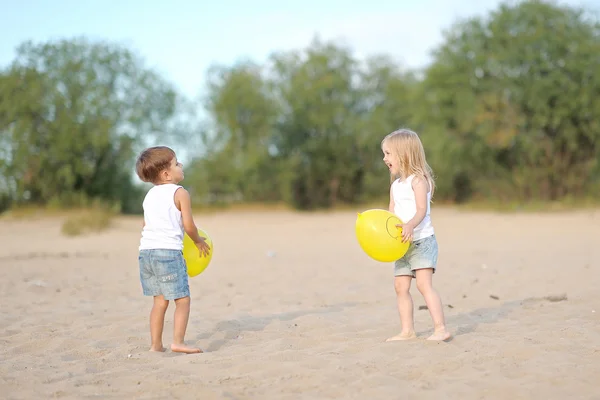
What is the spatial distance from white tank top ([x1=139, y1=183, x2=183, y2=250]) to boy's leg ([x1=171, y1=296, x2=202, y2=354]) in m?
0.39

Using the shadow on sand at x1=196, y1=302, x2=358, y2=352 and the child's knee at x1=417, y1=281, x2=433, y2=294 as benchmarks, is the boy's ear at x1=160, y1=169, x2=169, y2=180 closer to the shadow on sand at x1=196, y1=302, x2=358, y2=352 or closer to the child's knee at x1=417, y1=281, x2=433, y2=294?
the shadow on sand at x1=196, y1=302, x2=358, y2=352

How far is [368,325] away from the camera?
5.45 metres

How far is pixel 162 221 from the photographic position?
4.67 meters

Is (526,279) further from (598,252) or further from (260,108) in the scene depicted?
(260,108)

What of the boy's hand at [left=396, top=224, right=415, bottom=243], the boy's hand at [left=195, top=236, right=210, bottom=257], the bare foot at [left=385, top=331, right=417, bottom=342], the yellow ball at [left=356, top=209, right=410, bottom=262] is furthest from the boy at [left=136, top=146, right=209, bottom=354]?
the boy's hand at [left=396, top=224, right=415, bottom=243]

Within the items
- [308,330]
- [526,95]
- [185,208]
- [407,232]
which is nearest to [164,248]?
[185,208]

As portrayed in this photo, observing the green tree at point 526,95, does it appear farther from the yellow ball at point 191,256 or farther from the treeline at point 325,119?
the yellow ball at point 191,256

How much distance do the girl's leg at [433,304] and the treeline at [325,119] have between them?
18.2 m

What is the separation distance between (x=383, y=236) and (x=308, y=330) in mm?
1070

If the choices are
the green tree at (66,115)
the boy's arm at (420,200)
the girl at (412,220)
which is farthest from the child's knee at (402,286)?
the green tree at (66,115)

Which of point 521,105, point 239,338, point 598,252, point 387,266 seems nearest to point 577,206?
point 521,105

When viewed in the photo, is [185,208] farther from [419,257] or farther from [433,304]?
[433,304]

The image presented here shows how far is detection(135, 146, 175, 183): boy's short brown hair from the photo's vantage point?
471 cm

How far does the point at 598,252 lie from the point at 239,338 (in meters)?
7.22
